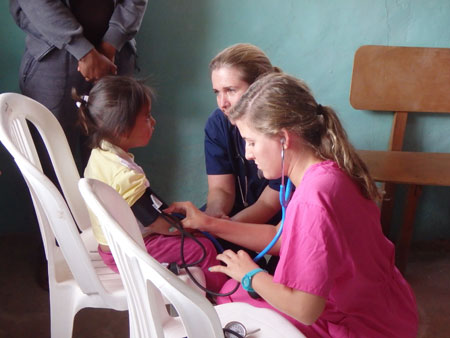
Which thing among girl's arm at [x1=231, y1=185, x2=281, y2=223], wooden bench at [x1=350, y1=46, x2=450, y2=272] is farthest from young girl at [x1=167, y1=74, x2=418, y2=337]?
wooden bench at [x1=350, y1=46, x2=450, y2=272]

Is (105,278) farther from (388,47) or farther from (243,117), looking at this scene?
(388,47)

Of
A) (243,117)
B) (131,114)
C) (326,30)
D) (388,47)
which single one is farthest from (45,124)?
(388,47)

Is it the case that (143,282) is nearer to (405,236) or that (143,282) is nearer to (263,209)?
(263,209)

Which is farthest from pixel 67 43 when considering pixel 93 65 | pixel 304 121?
pixel 304 121

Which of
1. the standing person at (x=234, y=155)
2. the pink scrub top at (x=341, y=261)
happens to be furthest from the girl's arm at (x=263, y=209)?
the pink scrub top at (x=341, y=261)

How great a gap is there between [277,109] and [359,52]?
1.34 m

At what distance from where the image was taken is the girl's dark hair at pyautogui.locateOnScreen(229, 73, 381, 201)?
1029mm

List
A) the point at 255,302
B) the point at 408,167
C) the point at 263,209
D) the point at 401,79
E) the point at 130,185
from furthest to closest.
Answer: the point at 401,79, the point at 408,167, the point at 263,209, the point at 130,185, the point at 255,302

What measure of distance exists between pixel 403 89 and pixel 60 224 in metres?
1.76

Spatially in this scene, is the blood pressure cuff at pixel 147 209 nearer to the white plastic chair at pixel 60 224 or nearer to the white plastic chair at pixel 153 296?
the white plastic chair at pixel 60 224

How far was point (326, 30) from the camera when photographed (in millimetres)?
2215

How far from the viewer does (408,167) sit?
81.6 inches

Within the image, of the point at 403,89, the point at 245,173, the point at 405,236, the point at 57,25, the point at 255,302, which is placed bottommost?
the point at 405,236

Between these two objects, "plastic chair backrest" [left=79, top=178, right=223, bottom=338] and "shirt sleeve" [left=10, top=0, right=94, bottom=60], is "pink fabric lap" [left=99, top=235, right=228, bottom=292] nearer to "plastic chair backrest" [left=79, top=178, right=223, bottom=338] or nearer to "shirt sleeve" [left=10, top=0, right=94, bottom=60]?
"plastic chair backrest" [left=79, top=178, right=223, bottom=338]
